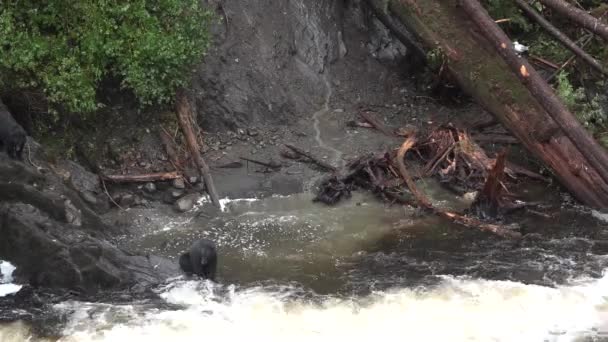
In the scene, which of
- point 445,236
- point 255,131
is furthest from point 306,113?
point 445,236

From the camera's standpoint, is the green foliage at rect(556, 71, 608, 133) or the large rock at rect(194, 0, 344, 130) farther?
the large rock at rect(194, 0, 344, 130)

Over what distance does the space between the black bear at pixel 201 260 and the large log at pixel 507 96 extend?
15.3 feet

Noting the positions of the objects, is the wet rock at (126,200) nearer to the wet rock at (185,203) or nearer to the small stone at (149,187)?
the small stone at (149,187)

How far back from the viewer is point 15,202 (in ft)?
25.0

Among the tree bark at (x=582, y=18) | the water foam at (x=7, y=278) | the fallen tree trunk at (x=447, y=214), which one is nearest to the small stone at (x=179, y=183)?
A: the water foam at (x=7, y=278)

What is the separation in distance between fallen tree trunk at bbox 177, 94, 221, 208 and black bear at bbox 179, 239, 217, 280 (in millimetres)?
1718

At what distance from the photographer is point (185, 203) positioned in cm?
926

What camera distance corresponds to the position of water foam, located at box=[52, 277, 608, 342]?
678 centimetres

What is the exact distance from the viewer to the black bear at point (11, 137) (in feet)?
25.7

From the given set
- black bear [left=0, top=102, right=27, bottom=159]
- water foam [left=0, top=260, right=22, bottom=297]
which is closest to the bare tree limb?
black bear [left=0, top=102, right=27, bottom=159]

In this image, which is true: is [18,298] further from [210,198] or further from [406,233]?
[406,233]

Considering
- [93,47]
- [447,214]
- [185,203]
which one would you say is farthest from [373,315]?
[93,47]

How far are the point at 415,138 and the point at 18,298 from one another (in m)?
6.18

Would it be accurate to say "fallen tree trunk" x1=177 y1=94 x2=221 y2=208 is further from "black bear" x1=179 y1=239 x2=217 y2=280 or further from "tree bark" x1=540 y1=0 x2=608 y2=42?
"tree bark" x1=540 y1=0 x2=608 y2=42
